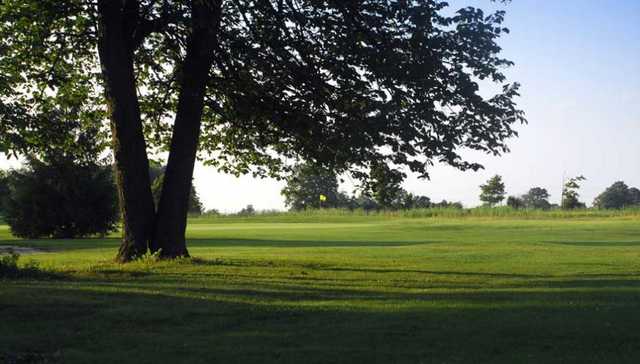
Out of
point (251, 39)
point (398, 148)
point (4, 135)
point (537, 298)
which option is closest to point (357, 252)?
point (398, 148)

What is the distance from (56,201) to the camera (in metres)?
48.1

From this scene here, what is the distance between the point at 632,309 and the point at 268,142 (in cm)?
1443

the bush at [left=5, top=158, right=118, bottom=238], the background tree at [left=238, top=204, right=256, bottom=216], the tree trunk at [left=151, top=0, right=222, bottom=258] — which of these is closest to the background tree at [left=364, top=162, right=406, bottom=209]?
the tree trunk at [left=151, top=0, right=222, bottom=258]

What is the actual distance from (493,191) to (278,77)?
97.4 m

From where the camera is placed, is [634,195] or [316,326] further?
[634,195]

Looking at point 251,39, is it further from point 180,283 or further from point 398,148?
point 180,283

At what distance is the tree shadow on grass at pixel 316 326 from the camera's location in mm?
8961

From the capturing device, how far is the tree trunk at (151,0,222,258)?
21.9 metres

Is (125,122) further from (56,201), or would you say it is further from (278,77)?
(56,201)

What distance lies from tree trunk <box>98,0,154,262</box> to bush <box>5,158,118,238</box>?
26001mm

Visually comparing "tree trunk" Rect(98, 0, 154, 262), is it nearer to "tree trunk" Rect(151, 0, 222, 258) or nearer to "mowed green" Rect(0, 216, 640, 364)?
"tree trunk" Rect(151, 0, 222, 258)

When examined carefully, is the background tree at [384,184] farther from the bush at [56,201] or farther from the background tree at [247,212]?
the background tree at [247,212]

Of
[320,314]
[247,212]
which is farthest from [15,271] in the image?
[247,212]

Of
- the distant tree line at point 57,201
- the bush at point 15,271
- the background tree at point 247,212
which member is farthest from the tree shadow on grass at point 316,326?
the background tree at point 247,212
